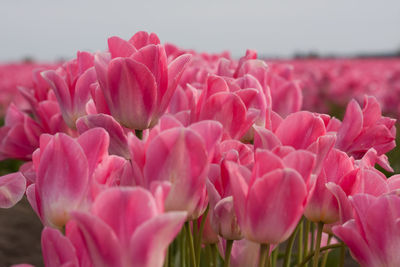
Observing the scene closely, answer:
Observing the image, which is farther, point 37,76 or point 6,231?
point 6,231

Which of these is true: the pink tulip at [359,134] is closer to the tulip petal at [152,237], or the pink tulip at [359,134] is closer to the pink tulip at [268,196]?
the pink tulip at [268,196]

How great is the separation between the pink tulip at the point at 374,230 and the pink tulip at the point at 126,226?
355 mm

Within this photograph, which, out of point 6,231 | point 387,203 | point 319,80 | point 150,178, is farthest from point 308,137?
point 319,80

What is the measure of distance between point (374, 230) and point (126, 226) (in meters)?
0.44

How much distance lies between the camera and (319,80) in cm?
909

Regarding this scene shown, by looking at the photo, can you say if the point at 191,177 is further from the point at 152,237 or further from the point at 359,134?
the point at 359,134

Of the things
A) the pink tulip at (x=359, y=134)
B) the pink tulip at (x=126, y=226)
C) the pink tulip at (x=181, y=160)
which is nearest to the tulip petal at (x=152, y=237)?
the pink tulip at (x=126, y=226)

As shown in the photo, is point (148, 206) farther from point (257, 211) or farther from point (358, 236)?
point (358, 236)

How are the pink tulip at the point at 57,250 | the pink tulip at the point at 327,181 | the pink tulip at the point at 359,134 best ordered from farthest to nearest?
1. the pink tulip at the point at 359,134
2. the pink tulip at the point at 327,181
3. the pink tulip at the point at 57,250

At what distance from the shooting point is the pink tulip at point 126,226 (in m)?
0.67

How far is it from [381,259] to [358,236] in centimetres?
6

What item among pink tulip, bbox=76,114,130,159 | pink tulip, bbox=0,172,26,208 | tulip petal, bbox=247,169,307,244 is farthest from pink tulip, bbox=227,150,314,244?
pink tulip, bbox=0,172,26,208

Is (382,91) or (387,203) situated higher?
(387,203)

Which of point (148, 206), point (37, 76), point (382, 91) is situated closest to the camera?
point (148, 206)
